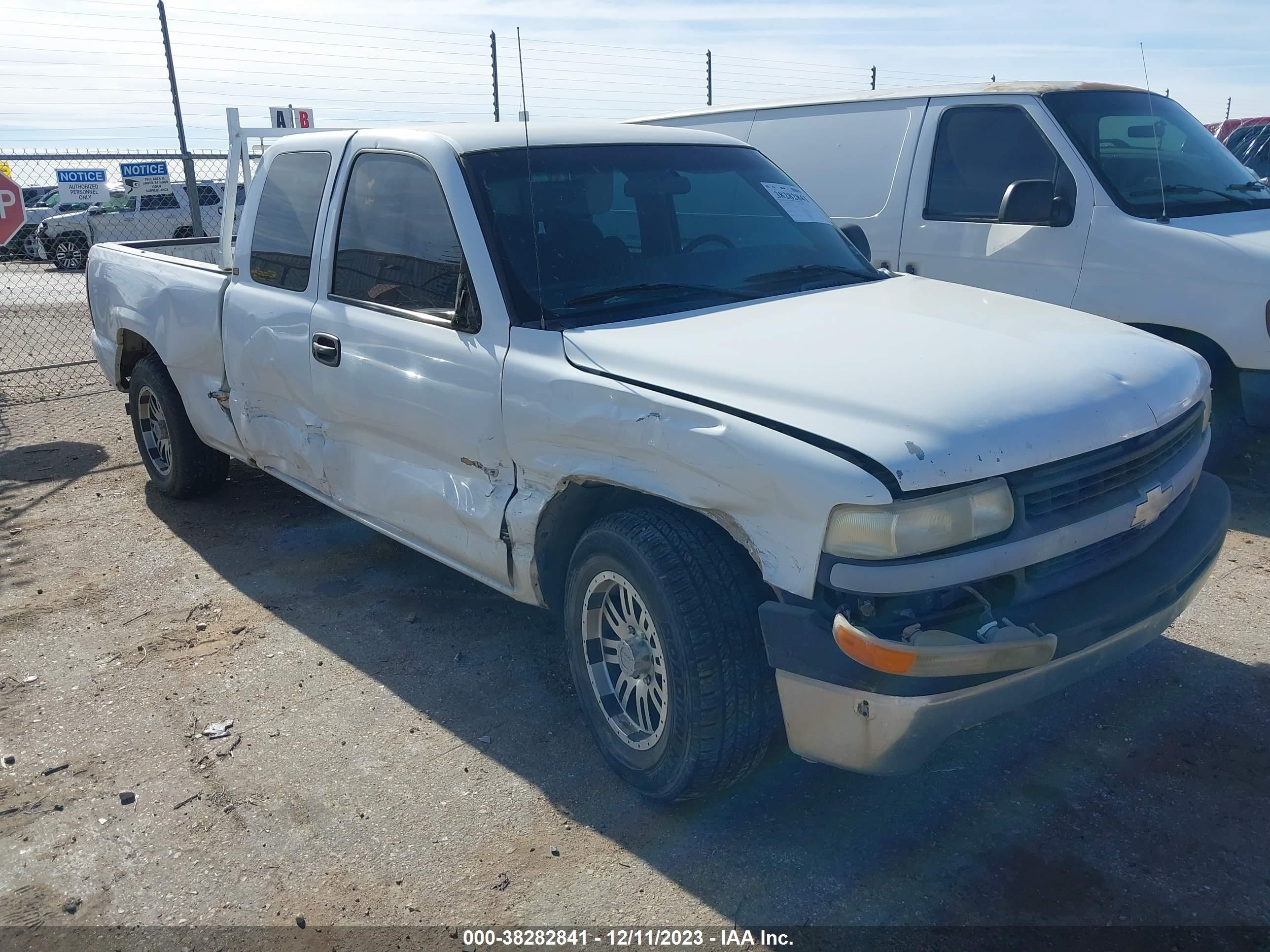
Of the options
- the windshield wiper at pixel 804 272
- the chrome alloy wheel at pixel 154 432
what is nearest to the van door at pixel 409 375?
the windshield wiper at pixel 804 272

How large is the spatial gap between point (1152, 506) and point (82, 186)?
35.6 feet

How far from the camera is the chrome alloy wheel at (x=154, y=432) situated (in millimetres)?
5879

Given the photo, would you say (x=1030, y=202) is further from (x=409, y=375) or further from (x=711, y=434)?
(x=711, y=434)

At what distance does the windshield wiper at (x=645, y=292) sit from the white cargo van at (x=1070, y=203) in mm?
1861

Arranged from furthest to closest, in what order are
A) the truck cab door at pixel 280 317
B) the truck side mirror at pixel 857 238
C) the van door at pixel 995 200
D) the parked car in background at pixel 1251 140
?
the parked car in background at pixel 1251 140 < the van door at pixel 995 200 < the truck side mirror at pixel 857 238 < the truck cab door at pixel 280 317

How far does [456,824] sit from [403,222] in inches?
83.2

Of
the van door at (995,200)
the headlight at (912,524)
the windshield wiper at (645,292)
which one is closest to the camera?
the headlight at (912,524)

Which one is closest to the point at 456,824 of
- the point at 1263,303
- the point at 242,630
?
the point at 242,630

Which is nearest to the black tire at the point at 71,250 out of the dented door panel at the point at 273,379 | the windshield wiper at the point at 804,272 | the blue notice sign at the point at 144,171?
the blue notice sign at the point at 144,171

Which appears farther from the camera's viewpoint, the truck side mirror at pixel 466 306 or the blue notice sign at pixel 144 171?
the blue notice sign at pixel 144 171

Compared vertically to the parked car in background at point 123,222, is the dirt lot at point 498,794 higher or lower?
lower

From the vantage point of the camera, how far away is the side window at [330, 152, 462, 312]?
362cm

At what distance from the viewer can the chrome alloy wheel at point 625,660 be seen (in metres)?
3.04

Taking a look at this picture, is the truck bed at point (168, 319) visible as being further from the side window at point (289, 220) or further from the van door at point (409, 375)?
the van door at point (409, 375)
